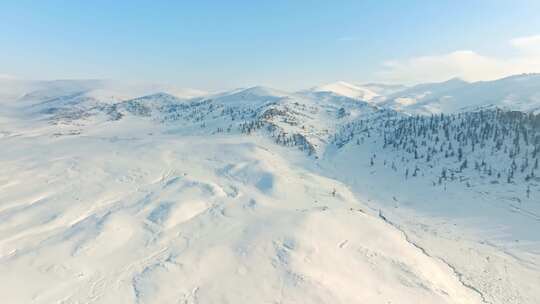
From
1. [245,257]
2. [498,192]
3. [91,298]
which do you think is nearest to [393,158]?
[498,192]

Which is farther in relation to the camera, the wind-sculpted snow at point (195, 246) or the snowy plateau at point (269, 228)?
the snowy plateau at point (269, 228)

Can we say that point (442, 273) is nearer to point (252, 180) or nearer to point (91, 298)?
point (91, 298)

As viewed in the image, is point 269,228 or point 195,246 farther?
point 269,228

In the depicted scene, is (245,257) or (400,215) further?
(400,215)

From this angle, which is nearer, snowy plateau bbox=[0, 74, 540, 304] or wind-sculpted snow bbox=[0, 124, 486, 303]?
wind-sculpted snow bbox=[0, 124, 486, 303]

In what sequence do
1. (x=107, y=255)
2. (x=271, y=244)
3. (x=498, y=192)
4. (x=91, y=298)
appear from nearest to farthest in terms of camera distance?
(x=91, y=298) < (x=107, y=255) < (x=271, y=244) < (x=498, y=192)

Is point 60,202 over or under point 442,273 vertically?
over

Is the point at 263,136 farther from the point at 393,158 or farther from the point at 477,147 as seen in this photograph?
the point at 477,147

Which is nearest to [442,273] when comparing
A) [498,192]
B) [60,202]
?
[498,192]

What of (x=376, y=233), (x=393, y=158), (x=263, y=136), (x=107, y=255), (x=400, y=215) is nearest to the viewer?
(x=107, y=255)
